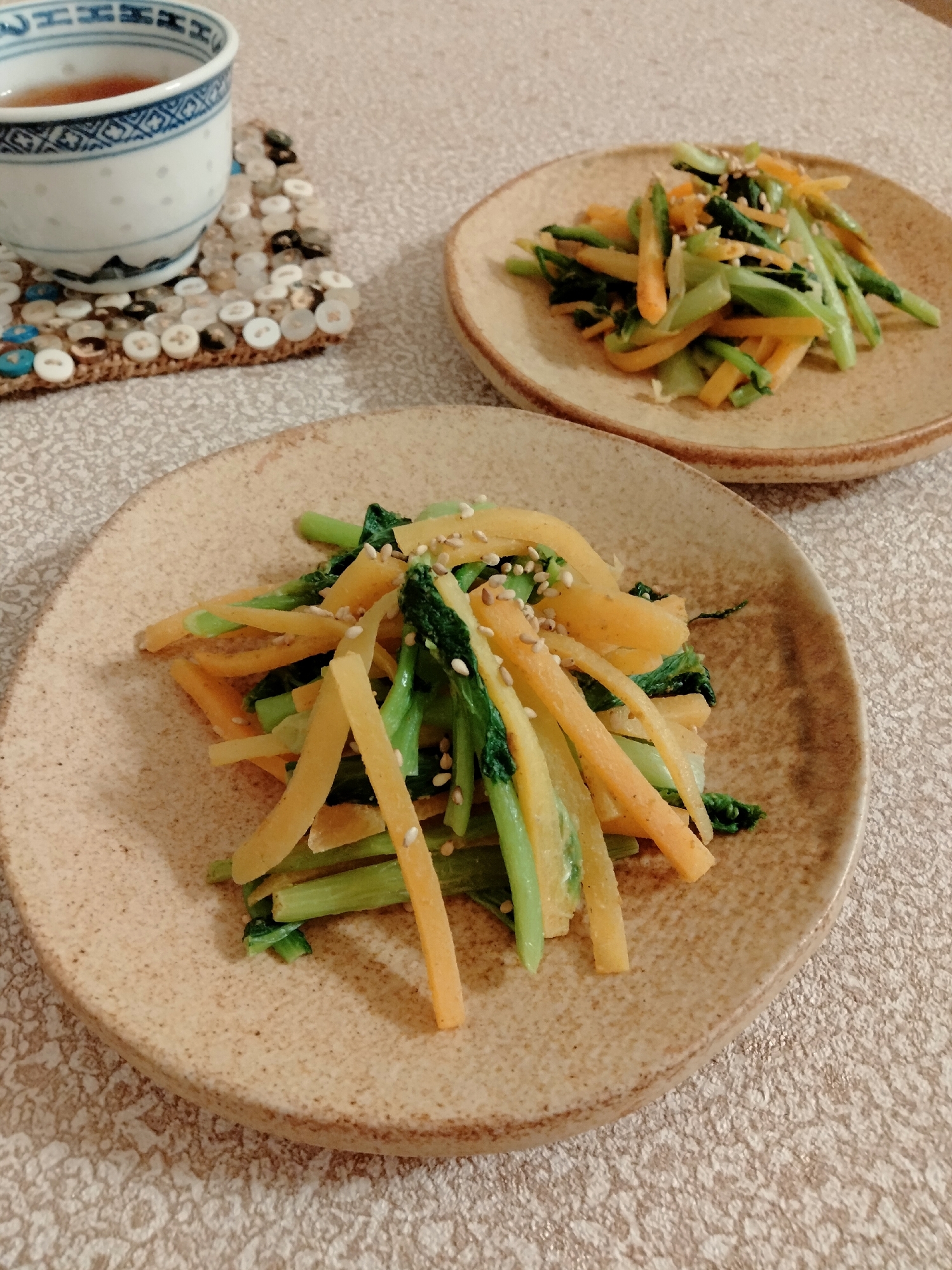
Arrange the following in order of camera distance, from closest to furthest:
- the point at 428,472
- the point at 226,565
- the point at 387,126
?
the point at 226,565 → the point at 428,472 → the point at 387,126

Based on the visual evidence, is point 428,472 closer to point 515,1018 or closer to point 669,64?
point 515,1018

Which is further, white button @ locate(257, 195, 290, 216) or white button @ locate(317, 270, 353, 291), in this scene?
white button @ locate(257, 195, 290, 216)

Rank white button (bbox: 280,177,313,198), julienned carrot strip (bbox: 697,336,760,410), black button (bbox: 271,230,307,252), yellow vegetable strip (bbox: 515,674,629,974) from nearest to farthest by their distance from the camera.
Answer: yellow vegetable strip (bbox: 515,674,629,974), julienned carrot strip (bbox: 697,336,760,410), black button (bbox: 271,230,307,252), white button (bbox: 280,177,313,198)

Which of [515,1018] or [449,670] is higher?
[449,670]

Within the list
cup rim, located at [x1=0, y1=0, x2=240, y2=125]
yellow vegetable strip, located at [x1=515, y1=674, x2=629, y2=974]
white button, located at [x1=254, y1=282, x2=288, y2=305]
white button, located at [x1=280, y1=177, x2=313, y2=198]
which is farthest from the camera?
white button, located at [x1=280, y1=177, x2=313, y2=198]

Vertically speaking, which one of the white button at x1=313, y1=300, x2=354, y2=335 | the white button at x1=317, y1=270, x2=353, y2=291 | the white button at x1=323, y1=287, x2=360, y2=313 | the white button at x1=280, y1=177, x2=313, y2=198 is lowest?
the white button at x1=313, y1=300, x2=354, y2=335

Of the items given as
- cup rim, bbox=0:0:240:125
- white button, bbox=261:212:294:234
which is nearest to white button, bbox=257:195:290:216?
white button, bbox=261:212:294:234

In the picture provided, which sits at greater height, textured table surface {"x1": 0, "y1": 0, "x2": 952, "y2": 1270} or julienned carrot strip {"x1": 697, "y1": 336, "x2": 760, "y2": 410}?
julienned carrot strip {"x1": 697, "y1": 336, "x2": 760, "y2": 410}

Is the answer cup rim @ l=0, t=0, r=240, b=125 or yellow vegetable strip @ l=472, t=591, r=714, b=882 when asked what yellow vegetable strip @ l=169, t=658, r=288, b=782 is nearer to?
yellow vegetable strip @ l=472, t=591, r=714, b=882

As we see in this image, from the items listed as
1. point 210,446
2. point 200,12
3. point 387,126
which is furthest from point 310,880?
point 387,126
